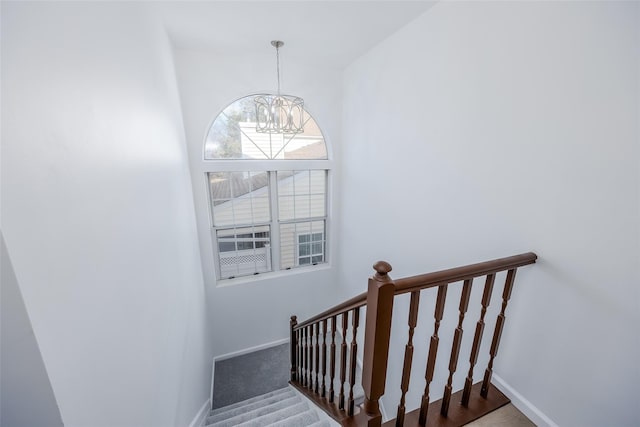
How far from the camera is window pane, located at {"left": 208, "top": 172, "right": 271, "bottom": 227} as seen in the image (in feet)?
11.1

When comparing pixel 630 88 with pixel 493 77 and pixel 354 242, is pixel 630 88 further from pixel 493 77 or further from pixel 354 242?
pixel 354 242

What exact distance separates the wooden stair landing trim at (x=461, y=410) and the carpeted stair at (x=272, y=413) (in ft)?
2.72

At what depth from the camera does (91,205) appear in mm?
859

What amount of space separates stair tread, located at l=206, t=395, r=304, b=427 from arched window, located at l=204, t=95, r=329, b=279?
65.1 inches

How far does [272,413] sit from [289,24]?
11.5 ft

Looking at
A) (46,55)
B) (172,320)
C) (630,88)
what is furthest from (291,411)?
(630,88)

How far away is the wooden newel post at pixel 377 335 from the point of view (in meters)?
0.94

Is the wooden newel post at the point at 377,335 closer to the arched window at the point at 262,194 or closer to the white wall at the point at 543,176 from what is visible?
the white wall at the point at 543,176

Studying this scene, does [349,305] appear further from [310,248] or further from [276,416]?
[310,248]

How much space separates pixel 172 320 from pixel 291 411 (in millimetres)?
1454

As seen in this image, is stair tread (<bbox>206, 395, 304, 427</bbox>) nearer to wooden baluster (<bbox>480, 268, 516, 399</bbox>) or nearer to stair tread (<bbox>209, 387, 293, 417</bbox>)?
stair tread (<bbox>209, 387, 293, 417</bbox>)

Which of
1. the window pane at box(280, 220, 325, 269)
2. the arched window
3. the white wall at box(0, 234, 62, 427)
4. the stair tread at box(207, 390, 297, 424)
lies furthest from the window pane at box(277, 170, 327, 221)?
the white wall at box(0, 234, 62, 427)

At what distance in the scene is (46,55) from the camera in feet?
2.27

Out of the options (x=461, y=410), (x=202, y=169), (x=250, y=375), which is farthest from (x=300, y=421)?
(x=202, y=169)
